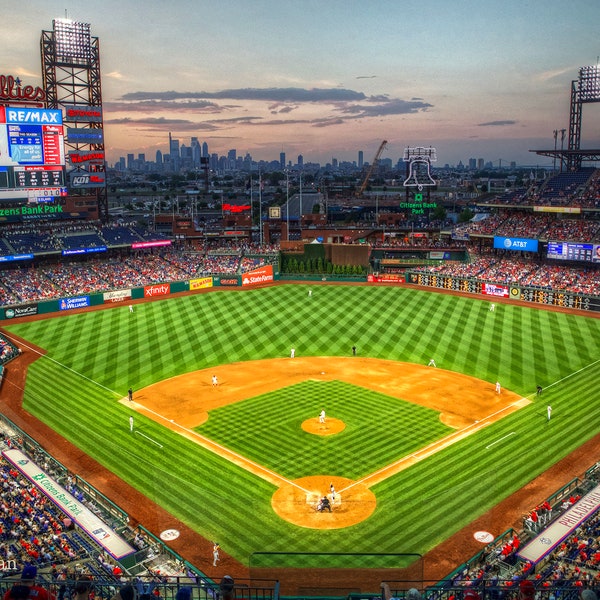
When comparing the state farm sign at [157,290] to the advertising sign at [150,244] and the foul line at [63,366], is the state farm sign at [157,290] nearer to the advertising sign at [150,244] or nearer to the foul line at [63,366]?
the advertising sign at [150,244]

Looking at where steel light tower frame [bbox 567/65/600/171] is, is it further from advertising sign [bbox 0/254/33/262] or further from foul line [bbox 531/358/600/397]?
advertising sign [bbox 0/254/33/262]

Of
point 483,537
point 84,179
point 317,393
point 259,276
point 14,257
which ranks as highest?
point 84,179

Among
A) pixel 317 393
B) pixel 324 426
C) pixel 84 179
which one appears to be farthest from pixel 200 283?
pixel 324 426

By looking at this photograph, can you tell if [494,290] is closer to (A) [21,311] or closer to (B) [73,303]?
(B) [73,303]

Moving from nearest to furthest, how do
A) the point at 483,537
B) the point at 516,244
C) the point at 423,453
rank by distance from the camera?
1. the point at 483,537
2. the point at 423,453
3. the point at 516,244

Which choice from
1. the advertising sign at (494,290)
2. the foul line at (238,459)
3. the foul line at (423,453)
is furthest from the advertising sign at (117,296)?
the foul line at (423,453)

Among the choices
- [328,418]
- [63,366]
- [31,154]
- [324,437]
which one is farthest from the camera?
[31,154]

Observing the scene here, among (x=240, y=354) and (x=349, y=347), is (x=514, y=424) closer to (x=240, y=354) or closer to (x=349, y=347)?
(x=349, y=347)

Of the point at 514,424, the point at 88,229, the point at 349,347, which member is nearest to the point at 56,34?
the point at 88,229
